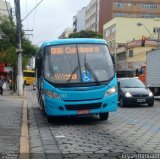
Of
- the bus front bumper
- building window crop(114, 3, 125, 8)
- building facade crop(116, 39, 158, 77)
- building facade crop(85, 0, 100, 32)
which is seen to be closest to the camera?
the bus front bumper

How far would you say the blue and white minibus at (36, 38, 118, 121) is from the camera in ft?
48.3

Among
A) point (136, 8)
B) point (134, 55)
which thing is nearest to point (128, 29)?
point (134, 55)

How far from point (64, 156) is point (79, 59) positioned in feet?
21.5

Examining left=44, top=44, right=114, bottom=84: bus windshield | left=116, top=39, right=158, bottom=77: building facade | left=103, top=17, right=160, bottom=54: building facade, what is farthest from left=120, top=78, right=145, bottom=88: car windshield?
left=103, top=17, right=160, bottom=54: building facade

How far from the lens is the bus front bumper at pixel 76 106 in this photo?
14.7 m

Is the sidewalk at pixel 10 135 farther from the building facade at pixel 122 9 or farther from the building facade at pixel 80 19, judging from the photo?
the building facade at pixel 80 19

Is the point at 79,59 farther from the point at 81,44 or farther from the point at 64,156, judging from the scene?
the point at 64,156

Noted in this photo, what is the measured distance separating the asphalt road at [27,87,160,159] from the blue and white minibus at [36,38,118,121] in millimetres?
609

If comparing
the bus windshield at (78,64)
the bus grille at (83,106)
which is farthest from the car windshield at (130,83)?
the bus grille at (83,106)

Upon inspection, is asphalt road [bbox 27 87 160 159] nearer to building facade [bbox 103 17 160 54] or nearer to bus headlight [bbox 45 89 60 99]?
bus headlight [bbox 45 89 60 99]

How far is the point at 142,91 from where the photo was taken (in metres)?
23.6

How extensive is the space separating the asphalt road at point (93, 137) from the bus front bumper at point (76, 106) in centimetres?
43

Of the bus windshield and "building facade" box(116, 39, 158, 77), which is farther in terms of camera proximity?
"building facade" box(116, 39, 158, 77)

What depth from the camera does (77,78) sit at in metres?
15.0
